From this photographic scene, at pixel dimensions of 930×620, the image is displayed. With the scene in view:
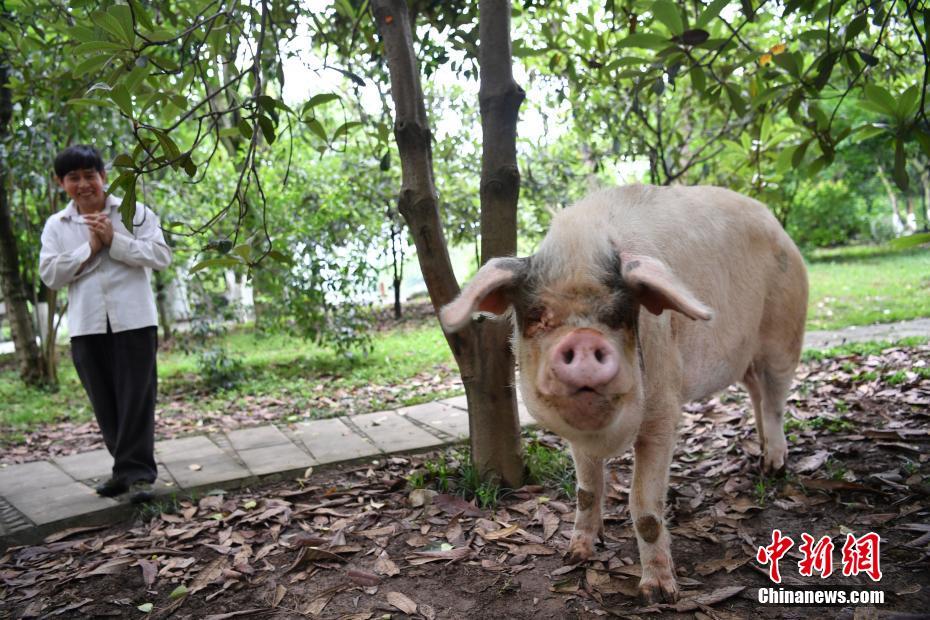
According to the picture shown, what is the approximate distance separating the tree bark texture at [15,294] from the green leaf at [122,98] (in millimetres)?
6746

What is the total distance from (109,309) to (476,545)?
2917 millimetres

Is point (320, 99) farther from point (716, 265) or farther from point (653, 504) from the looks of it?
point (653, 504)

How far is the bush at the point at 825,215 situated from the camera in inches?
837

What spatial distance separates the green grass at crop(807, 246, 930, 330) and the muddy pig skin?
5.71 m

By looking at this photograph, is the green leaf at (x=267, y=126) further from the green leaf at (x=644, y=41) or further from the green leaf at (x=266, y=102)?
the green leaf at (x=644, y=41)

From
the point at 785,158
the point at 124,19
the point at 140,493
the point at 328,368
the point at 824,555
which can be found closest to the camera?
the point at 124,19

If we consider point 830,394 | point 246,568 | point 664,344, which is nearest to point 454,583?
point 246,568

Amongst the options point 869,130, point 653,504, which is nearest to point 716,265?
point 869,130

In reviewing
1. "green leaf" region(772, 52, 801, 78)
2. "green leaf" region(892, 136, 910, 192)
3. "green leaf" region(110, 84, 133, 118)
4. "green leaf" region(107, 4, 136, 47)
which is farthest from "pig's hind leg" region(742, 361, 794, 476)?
"green leaf" region(107, 4, 136, 47)

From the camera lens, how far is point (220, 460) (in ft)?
17.1

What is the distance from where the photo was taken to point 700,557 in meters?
3.43

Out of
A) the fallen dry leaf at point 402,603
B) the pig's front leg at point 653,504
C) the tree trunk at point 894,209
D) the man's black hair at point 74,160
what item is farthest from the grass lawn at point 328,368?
the tree trunk at point 894,209

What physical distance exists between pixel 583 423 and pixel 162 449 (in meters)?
4.33

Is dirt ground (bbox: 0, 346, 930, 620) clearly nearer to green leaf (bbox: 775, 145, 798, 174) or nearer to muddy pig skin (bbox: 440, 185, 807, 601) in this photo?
muddy pig skin (bbox: 440, 185, 807, 601)
